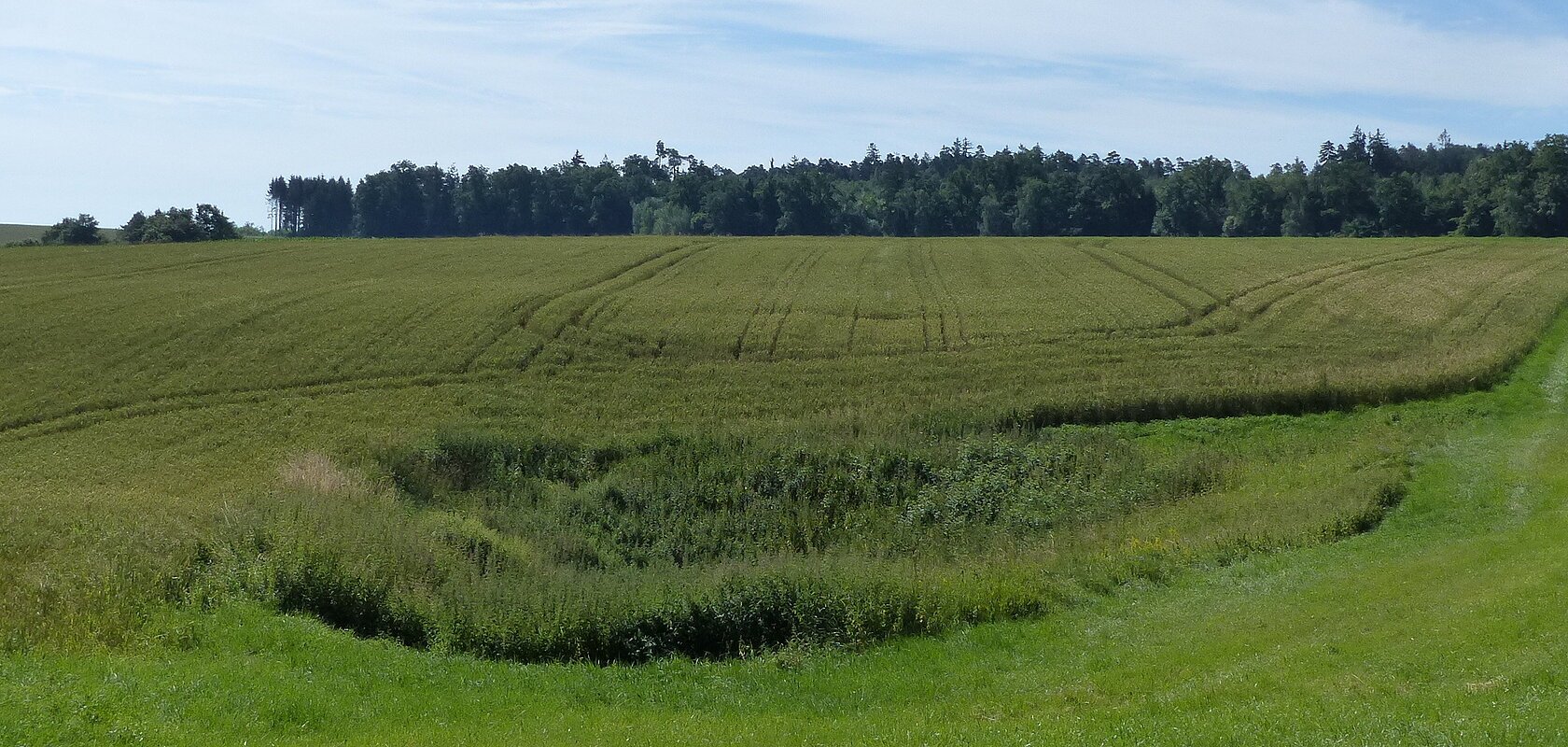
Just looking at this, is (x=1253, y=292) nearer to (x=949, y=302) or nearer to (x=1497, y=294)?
(x=1497, y=294)

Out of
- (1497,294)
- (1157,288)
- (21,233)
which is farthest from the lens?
(21,233)

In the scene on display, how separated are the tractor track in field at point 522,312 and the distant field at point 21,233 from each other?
3144 inches

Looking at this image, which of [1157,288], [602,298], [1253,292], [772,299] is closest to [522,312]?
[602,298]

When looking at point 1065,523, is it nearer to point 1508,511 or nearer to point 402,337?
point 1508,511

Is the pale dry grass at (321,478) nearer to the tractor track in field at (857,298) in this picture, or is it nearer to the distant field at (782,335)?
the distant field at (782,335)

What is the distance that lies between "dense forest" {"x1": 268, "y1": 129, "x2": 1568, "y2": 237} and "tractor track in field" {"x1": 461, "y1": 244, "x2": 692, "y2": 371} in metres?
78.2

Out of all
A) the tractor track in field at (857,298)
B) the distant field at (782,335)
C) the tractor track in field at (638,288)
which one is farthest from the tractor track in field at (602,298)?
the tractor track in field at (857,298)

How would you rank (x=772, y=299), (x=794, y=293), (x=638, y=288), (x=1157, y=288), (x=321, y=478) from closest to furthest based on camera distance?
(x=321, y=478) → (x=772, y=299) → (x=794, y=293) → (x=638, y=288) → (x=1157, y=288)

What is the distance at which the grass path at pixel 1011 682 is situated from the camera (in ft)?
39.3

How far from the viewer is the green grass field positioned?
13.7 m

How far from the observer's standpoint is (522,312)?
53.2m

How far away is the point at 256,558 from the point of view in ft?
64.2

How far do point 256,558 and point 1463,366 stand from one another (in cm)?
3767

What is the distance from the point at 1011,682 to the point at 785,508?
16349 millimetres
